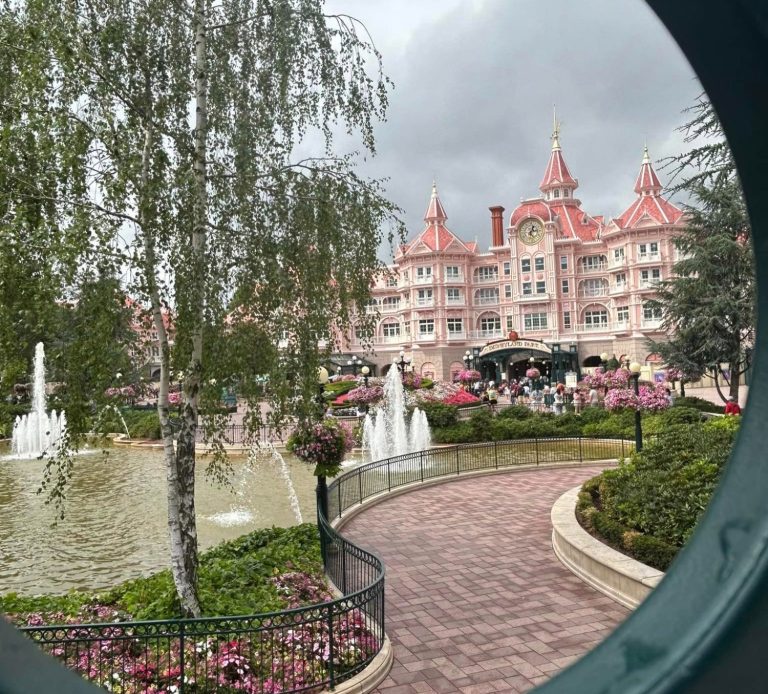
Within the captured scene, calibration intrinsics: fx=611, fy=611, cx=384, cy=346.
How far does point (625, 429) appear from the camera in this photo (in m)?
24.7

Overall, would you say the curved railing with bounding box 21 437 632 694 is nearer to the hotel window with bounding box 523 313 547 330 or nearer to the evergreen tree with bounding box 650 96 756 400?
the evergreen tree with bounding box 650 96 756 400

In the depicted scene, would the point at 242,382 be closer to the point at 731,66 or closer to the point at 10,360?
the point at 10,360

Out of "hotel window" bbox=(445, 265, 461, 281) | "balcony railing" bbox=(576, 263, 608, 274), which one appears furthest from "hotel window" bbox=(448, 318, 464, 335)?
"balcony railing" bbox=(576, 263, 608, 274)

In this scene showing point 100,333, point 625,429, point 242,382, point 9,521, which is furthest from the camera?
point 625,429

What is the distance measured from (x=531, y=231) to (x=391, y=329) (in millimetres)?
19497

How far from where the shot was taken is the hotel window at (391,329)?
70.9 metres

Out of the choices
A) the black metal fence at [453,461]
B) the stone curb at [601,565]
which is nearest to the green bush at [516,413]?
Answer: the black metal fence at [453,461]

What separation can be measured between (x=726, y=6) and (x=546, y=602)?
8.88 m

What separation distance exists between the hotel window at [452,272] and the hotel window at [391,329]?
8.51 m

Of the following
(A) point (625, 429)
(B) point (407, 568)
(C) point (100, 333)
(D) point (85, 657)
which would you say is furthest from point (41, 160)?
(A) point (625, 429)

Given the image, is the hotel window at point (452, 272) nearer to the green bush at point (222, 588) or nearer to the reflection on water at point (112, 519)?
the reflection on water at point (112, 519)

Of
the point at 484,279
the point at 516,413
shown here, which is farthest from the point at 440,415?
the point at 484,279

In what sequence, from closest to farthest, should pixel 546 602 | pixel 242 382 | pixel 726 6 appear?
pixel 726 6, pixel 242 382, pixel 546 602

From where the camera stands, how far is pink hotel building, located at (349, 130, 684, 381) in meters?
55.6
